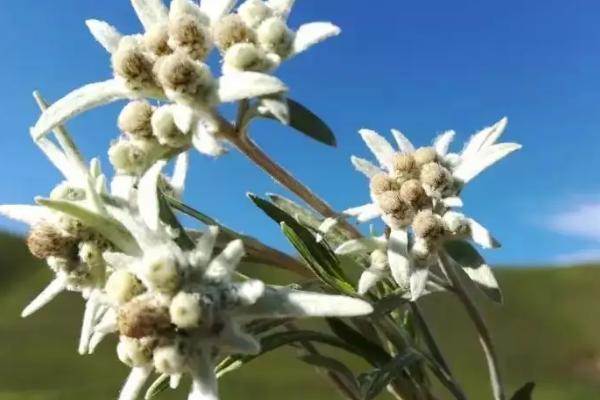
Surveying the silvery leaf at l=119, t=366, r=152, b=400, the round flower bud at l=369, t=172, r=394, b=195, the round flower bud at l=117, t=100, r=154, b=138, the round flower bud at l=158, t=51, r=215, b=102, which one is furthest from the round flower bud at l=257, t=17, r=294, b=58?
the silvery leaf at l=119, t=366, r=152, b=400

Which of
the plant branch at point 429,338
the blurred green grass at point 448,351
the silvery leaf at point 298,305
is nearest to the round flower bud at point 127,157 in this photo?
the silvery leaf at point 298,305

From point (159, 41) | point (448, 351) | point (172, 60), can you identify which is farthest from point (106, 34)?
point (448, 351)

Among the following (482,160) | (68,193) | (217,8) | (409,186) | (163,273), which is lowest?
(163,273)

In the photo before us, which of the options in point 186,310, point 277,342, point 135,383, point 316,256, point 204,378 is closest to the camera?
point 186,310

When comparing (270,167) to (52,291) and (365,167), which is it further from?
(52,291)

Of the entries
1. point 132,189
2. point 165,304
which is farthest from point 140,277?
point 132,189

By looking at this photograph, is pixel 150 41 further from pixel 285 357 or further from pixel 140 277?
pixel 285 357

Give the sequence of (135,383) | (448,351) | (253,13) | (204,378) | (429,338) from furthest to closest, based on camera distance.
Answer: (448,351) < (429,338) < (253,13) < (135,383) < (204,378)
